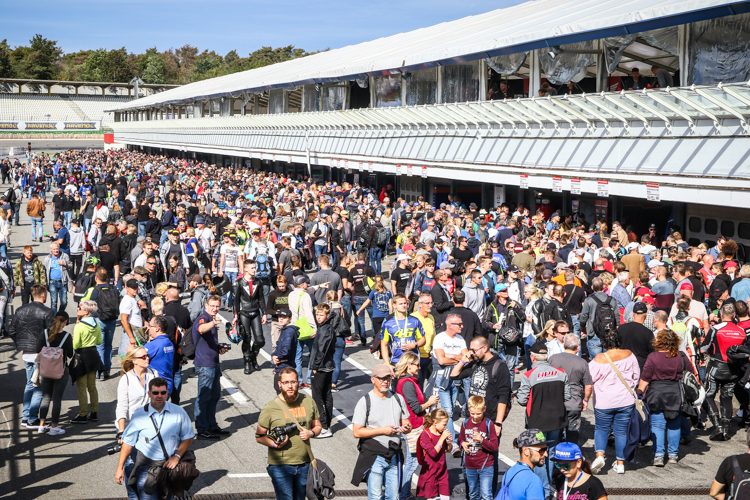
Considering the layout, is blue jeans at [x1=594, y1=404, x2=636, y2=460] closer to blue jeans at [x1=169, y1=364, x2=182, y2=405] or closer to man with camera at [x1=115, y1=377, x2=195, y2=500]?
man with camera at [x1=115, y1=377, x2=195, y2=500]

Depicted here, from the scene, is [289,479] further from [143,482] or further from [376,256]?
[376,256]

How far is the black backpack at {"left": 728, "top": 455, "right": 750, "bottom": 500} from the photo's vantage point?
203 inches

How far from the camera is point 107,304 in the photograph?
11.1 metres

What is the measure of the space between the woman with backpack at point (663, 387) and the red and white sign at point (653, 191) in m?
8.99

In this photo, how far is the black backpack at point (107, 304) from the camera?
1108 cm

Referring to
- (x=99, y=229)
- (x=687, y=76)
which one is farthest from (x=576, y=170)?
(x=99, y=229)

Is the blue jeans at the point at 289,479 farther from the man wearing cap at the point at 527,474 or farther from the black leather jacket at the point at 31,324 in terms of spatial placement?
the black leather jacket at the point at 31,324

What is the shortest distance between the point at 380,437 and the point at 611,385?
9.12ft

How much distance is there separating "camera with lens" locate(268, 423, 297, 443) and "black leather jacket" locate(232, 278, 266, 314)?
17.7 ft

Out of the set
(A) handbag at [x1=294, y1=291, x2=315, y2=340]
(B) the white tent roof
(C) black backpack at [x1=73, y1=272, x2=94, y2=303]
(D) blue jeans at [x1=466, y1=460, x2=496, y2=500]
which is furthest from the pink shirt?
(B) the white tent roof

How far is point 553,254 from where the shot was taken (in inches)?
540

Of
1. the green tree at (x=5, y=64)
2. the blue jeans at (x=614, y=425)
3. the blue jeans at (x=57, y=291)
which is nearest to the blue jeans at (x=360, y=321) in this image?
the blue jeans at (x=57, y=291)

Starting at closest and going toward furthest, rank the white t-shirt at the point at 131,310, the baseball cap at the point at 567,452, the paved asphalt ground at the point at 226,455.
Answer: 1. the baseball cap at the point at 567,452
2. the paved asphalt ground at the point at 226,455
3. the white t-shirt at the point at 131,310

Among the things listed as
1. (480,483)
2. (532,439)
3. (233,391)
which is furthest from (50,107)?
(532,439)
